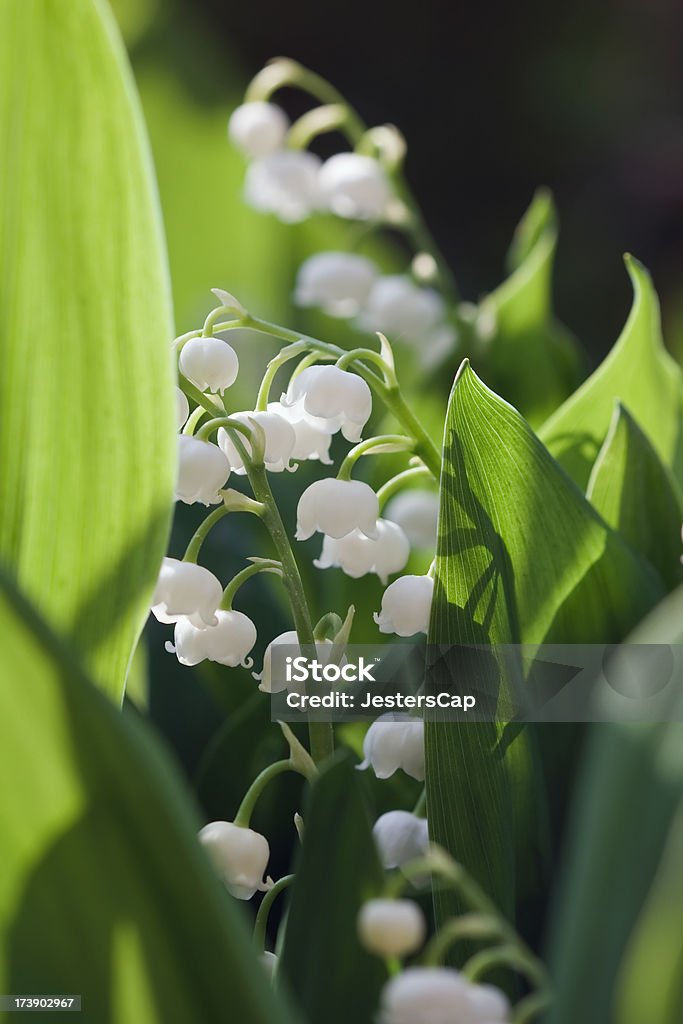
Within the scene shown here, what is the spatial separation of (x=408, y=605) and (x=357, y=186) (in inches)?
16.4

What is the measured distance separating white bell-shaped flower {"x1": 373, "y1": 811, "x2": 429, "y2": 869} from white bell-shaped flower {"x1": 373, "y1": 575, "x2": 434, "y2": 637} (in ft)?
0.20

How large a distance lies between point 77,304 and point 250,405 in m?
0.29

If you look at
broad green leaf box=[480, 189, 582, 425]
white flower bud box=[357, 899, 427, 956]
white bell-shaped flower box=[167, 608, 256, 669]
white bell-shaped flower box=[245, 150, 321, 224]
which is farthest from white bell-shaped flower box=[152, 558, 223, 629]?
white bell-shaped flower box=[245, 150, 321, 224]

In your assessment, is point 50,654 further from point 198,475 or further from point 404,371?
point 404,371

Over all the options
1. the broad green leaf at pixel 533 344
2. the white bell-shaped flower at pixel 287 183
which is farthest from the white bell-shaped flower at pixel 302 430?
the white bell-shaped flower at pixel 287 183

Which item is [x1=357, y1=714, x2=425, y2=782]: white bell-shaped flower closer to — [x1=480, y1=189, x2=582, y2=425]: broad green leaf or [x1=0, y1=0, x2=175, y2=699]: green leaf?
[x1=0, y1=0, x2=175, y2=699]: green leaf

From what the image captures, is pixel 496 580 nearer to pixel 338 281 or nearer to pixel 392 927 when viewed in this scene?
pixel 392 927

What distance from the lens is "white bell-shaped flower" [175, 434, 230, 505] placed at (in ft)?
1.05

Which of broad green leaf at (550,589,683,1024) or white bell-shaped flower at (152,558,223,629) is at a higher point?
broad green leaf at (550,589,683,1024)

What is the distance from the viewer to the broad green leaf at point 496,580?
32 cm

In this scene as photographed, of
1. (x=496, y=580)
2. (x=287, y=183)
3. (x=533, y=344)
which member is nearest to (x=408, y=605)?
(x=496, y=580)

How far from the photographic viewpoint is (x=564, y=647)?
34 centimetres

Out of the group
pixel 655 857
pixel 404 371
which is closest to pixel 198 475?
pixel 655 857

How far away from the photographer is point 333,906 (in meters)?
0.26
